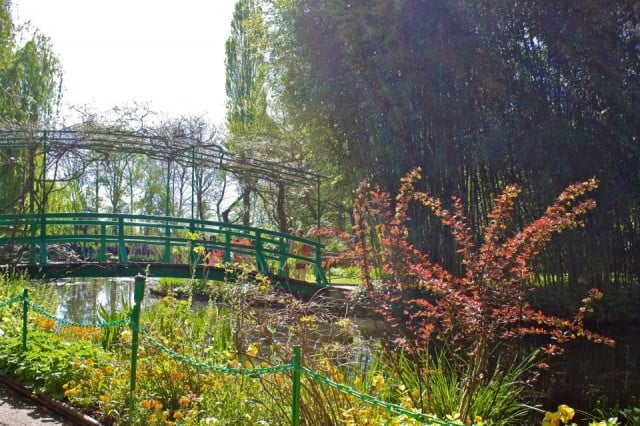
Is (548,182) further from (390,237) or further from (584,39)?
(390,237)

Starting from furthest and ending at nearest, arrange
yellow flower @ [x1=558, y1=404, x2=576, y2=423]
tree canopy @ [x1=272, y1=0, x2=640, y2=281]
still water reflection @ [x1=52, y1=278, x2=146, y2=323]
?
still water reflection @ [x1=52, y1=278, x2=146, y2=323] < tree canopy @ [x1=272, y1=0, x2=640, y2=281] < yellow flower @ [x1=558, y1=404, x2=576, y2=423]

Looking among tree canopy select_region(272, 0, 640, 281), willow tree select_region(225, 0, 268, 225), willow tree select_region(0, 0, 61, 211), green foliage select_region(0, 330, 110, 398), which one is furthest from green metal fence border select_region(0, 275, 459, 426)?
willow tree select_region(225, 0, 268, 225)

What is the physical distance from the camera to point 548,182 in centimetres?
1004

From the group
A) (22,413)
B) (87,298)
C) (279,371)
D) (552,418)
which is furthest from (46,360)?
(87,298)

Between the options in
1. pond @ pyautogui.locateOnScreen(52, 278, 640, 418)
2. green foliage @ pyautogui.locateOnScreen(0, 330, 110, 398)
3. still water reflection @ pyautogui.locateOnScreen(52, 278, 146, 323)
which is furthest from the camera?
still water reflection @ pyautogui.locateOnScreen(52, 278, 146, 323)

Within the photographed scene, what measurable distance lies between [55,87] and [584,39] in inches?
640

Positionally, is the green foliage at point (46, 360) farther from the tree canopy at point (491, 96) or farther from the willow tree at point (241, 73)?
the willow tree at point (241, 73)

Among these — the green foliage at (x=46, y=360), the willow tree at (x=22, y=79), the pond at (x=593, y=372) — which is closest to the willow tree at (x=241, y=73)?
the willow tree at (x=22, y=79)

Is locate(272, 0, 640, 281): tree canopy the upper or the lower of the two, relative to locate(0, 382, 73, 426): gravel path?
upper

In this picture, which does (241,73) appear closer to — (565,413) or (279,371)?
(279,371)

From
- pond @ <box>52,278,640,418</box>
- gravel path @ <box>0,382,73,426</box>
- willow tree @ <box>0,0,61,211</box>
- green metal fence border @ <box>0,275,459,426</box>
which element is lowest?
pond @ <box>52,278,640,418</box>

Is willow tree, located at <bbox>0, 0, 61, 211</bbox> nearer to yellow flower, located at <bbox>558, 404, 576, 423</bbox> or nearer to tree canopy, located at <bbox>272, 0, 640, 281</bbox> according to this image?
tree canopy, located at <bbox>272, 0, 640, 281</bbox>

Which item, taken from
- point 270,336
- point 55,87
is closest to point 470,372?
Result: point 270,336

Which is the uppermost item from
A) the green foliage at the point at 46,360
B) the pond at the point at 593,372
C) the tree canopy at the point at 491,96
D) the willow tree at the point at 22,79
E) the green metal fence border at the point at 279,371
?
the willow tree at the point at 22,79
